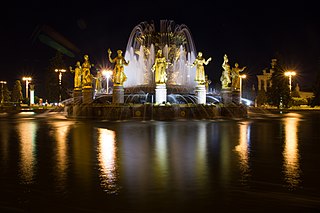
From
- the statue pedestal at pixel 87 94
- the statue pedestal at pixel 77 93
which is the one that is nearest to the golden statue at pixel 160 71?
the statue pedestal at pixel 87 94

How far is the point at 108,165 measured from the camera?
8.74 m

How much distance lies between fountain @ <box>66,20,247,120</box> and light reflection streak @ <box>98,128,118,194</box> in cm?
1474

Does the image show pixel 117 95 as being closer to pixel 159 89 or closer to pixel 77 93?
pixel 159 89

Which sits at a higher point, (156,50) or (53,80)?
(156,50)

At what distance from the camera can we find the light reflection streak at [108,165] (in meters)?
6.78

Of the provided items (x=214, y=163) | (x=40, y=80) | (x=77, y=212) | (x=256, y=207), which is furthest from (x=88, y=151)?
(x=40, y=80)

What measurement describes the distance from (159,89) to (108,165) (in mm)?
20659

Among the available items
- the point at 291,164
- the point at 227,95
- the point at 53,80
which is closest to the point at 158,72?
the point at 227,95

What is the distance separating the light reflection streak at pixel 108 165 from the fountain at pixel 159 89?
14.7m

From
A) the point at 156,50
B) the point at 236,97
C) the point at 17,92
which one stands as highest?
the point at 156,50

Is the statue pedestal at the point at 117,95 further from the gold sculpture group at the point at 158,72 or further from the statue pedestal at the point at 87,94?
the statue pedestal at the point at 87,94

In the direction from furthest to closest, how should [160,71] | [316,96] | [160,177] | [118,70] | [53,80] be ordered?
[53,80]
[316,96]
[160,71]
[118,70]
[160,177]

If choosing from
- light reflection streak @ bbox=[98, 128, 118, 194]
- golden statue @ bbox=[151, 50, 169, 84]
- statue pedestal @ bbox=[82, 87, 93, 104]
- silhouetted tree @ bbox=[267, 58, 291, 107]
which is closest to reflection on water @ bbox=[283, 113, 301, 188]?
light reflection streak @ bbox=[98, 128, 118, 194]

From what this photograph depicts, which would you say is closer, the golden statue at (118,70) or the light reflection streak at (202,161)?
the light reflection streak at (202,161)
